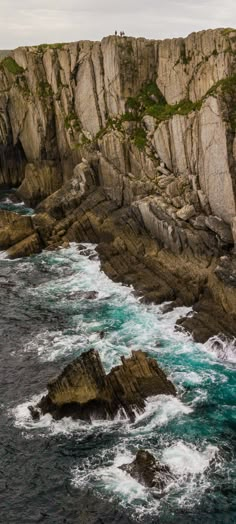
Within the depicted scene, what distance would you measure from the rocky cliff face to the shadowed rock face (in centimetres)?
1353

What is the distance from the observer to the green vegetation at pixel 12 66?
108 m

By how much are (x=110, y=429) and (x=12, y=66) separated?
86327 mm

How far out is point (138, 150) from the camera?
7938 cm

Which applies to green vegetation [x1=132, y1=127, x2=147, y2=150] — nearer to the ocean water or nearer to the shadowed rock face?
the ocean water

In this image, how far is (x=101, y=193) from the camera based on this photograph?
276ft

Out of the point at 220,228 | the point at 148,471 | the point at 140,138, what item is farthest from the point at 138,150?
the point at 148,471

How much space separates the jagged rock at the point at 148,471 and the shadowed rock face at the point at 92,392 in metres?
6.01

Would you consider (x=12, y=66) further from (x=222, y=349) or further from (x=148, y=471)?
(x=148, y=471)

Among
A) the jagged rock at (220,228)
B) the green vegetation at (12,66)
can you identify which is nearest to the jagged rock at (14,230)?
the jagged rock at (220,228)

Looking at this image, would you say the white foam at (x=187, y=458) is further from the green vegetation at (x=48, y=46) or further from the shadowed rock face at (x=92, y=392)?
the green vegetation at (x=48, y=46)

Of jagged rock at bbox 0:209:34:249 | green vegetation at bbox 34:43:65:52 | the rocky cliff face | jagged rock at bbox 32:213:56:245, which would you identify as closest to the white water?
the rocky cliff face

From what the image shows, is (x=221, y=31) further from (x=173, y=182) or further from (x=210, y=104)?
(x=173, y=182)

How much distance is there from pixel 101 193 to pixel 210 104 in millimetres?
24642

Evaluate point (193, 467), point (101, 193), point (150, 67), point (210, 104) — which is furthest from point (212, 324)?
point (150, 67)
